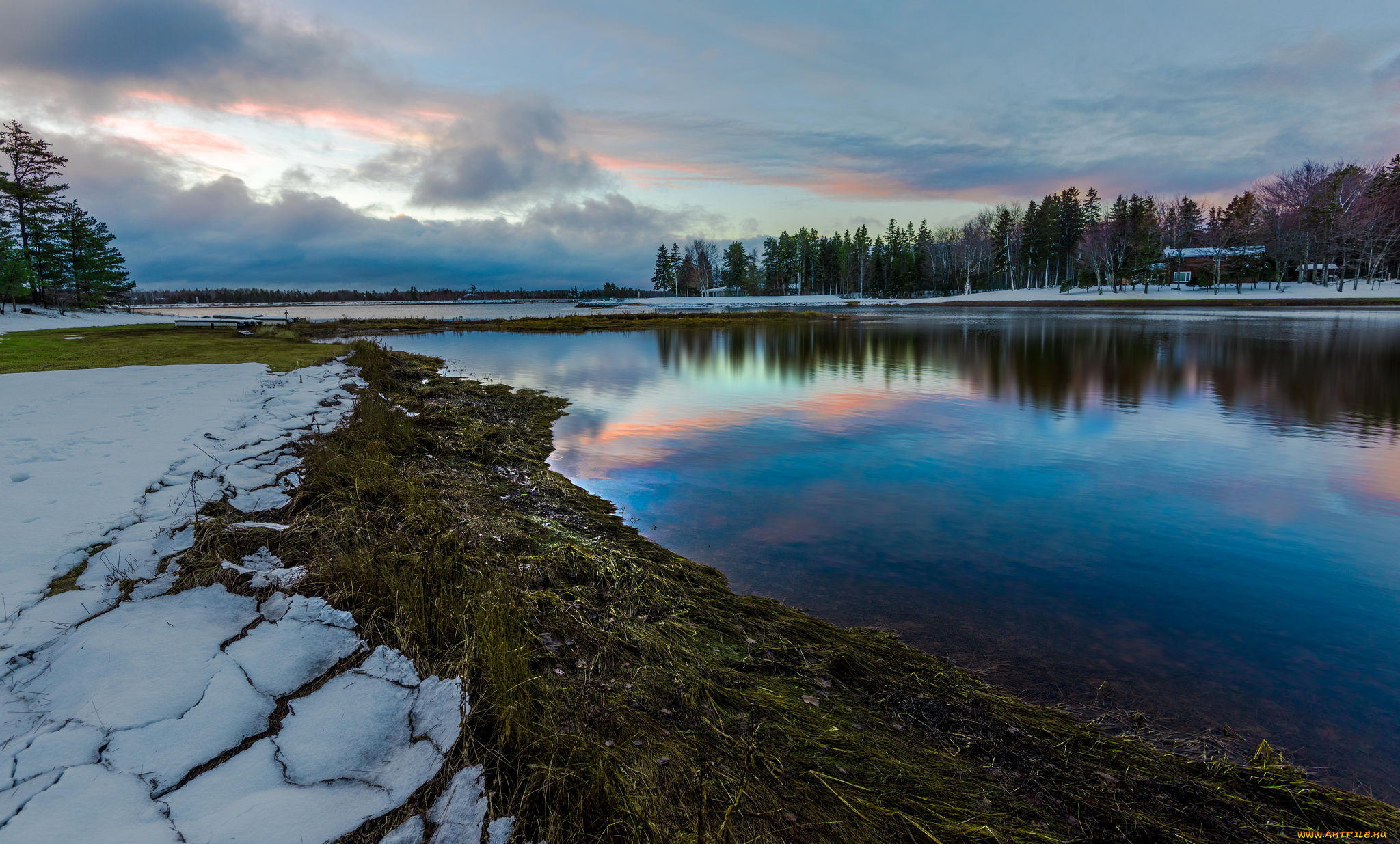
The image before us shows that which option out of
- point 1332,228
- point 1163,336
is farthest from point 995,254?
point 1163,336

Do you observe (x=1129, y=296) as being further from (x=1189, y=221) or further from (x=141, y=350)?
(x=141, y=350)

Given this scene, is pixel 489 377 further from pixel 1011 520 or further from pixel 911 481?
pixel 1011 520

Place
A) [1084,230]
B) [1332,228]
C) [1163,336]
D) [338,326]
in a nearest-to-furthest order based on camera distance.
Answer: [1163,336] → [338,326] → [1332,228] → [1084,230]

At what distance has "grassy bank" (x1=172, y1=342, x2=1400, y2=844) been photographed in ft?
7.80

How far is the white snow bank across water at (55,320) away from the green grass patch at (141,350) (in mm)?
2579

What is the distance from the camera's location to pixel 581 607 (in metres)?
4.23

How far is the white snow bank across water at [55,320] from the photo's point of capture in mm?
30328

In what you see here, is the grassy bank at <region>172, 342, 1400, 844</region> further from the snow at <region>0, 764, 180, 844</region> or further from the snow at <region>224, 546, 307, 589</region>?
the snow at <region>0, 764, 180, 844</region>

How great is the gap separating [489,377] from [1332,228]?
84.9 m

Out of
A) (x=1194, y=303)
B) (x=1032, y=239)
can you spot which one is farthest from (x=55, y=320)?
(x=1032, y=239)

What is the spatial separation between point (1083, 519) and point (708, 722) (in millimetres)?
5930

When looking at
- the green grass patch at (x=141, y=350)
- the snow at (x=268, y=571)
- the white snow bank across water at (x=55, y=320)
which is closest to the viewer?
the snow at (x=268, y=571)

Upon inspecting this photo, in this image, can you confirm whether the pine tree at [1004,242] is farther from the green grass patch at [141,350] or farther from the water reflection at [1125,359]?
the green grass patch at [141,350]

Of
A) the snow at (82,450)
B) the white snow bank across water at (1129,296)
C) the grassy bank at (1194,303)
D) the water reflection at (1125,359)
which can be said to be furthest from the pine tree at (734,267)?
the snow at (82,450)
